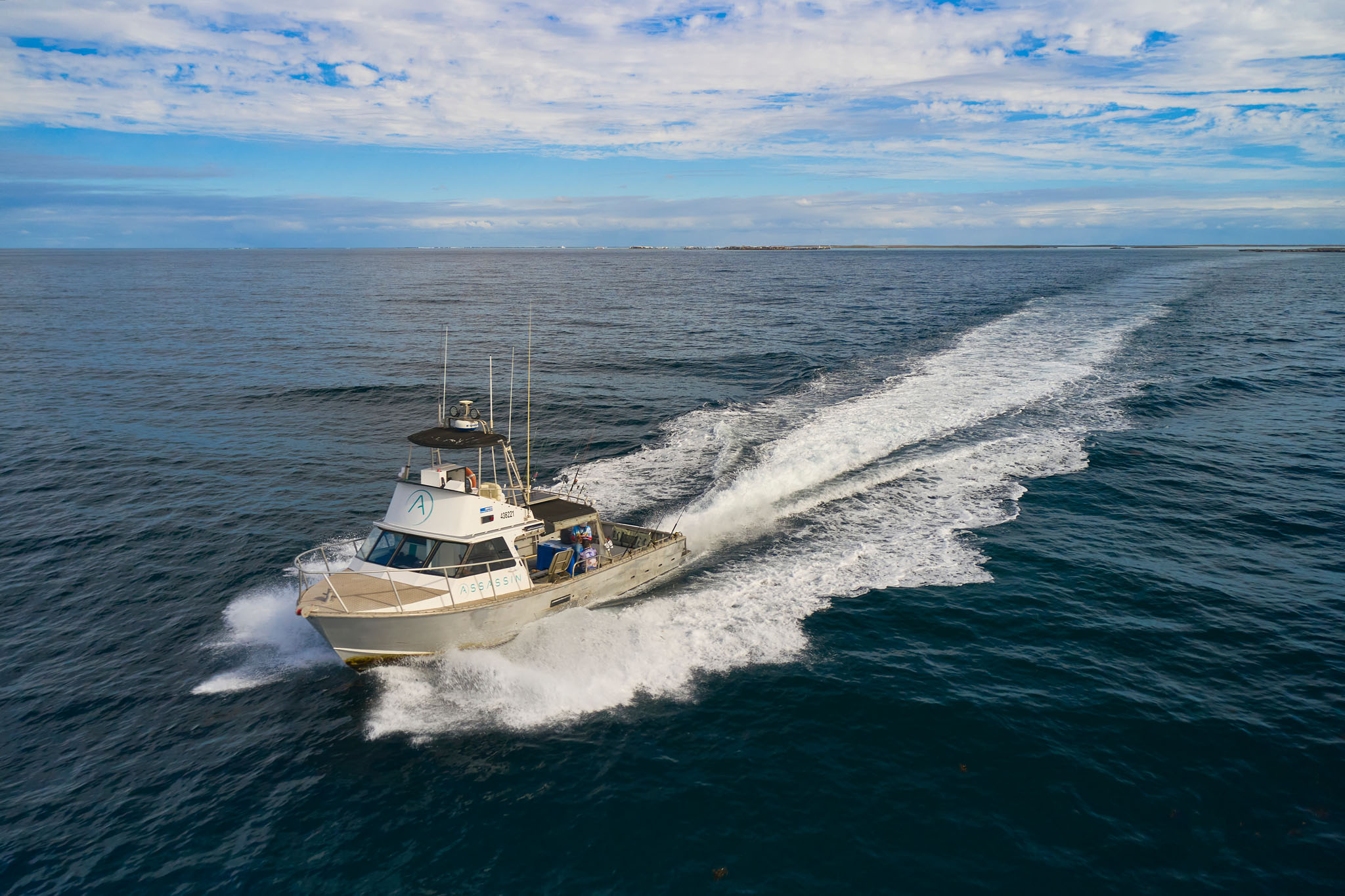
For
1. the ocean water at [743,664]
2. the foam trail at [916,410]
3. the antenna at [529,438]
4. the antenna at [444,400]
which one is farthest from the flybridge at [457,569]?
the foam trail at [916,410]

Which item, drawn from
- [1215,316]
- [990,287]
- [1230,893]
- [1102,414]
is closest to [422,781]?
[1230,893]

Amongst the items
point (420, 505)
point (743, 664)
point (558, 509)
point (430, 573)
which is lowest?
point (743, 664)

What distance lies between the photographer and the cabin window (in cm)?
1897

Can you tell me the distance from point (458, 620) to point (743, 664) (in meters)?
7.47

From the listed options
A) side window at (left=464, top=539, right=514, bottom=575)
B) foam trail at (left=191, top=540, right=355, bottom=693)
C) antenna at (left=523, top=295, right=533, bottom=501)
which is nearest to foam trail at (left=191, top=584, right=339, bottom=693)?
Result: foam trail at (left=191, top=540, right=355, bottom=693)

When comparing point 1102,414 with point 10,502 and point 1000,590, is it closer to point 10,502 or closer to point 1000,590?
point 1000,590

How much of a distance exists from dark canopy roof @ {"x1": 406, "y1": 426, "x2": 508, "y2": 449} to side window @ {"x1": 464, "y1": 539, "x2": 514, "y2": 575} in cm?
276

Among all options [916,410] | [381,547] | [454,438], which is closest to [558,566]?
[454,438]

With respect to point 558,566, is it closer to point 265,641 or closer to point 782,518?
point 265,641

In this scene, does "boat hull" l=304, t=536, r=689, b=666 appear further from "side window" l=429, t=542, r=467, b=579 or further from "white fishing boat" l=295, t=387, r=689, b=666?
"side window" l=429, t=542, r=467, b=579

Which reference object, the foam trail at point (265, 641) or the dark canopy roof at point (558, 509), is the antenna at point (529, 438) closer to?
the dark canopy roof at point (558, 509)

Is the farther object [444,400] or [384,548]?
[444,400]

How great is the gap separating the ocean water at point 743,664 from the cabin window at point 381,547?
2.77m

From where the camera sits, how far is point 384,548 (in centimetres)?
1914
